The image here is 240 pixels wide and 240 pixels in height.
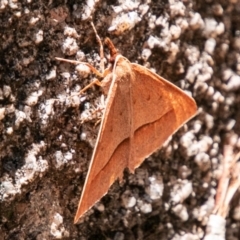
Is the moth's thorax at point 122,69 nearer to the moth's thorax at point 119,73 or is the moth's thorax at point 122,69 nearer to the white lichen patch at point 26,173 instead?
the moth's thorax at point 119,73

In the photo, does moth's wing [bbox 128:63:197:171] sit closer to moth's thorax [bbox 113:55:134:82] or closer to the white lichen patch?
moth's thorax [bbox 113:55:134:82]

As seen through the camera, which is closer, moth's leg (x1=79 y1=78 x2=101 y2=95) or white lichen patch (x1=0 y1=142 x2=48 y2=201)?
white lichen patch (x1=0 y1=142 x2=48 y2=201)

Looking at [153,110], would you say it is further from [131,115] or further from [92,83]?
[92,83]

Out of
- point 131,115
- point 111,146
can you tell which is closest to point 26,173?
point 111,146

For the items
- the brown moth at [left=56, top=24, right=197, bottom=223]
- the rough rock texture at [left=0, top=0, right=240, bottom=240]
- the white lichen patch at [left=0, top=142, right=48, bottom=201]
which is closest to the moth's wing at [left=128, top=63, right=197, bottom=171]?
Answer: the brown moth at [left=56, top=24, right=197, bottom=223]

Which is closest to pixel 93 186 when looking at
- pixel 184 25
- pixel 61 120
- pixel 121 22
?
pixel 61 120

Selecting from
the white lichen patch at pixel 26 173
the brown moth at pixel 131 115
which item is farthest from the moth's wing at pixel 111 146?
the white lichen patch at pixel 26 173

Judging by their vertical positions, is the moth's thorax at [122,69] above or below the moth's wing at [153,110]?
above
